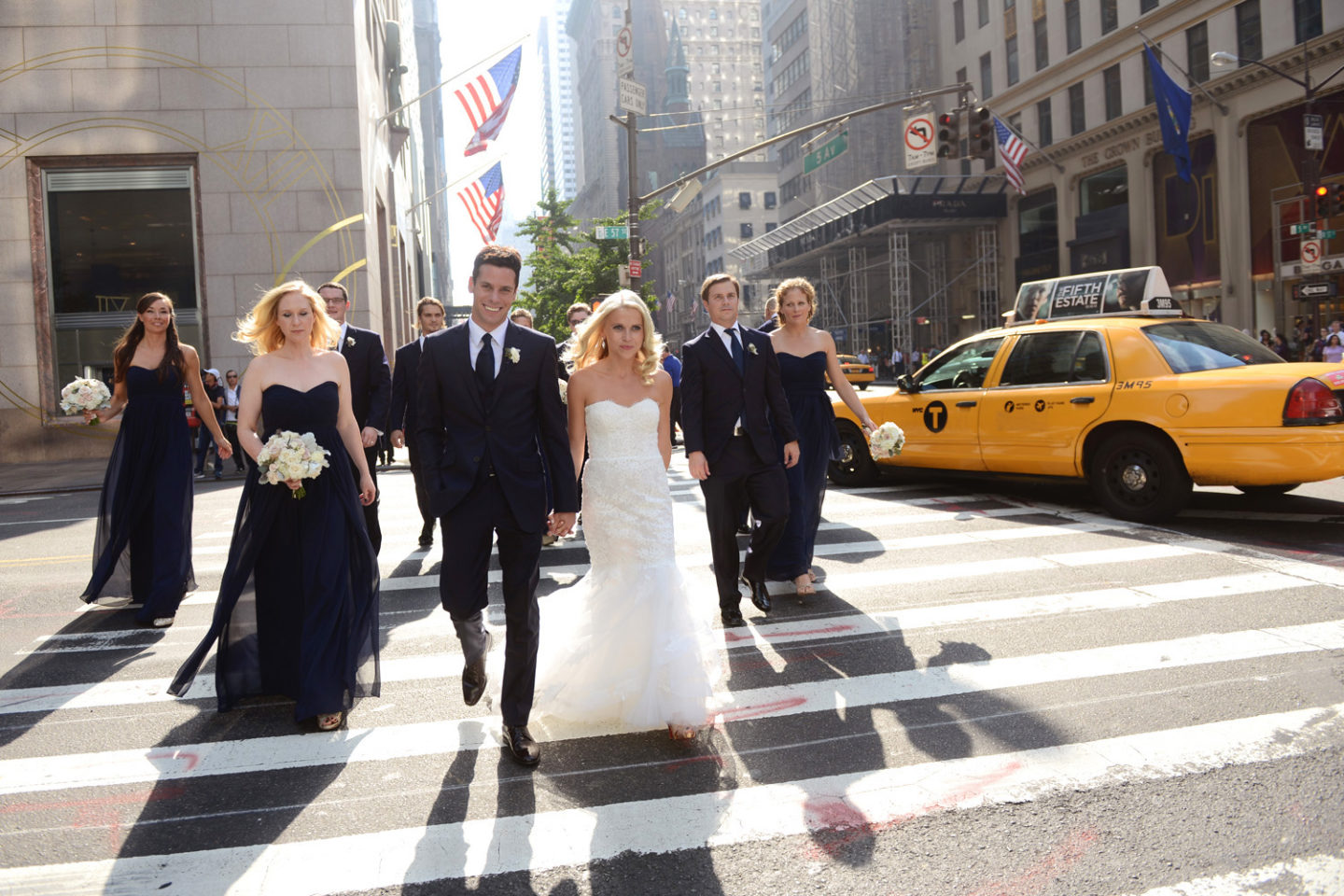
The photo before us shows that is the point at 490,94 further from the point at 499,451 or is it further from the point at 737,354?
the point at 499,451

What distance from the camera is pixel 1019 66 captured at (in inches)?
1658

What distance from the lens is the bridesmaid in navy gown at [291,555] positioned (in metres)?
4.57

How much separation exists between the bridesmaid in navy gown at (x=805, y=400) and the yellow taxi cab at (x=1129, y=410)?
255 centimetres

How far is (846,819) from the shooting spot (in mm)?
3391

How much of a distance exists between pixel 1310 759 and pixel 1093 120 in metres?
38.7

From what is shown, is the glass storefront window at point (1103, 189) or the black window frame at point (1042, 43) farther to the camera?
the black window frame at point (1042, 43)

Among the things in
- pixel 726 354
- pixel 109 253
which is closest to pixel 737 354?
pixel 726 354

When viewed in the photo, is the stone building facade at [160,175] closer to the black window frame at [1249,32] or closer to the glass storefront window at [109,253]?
the glass storefront window at [109,253]

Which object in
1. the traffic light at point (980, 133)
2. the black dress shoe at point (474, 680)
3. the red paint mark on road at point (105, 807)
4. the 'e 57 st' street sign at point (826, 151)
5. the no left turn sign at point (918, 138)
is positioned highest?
the no left turn sign at point (918, 138)

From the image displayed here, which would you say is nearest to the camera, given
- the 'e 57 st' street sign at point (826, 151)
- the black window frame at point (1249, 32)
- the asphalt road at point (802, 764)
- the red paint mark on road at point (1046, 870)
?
the red paint mark on road at point (1046, 870)

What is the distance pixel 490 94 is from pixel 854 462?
56.8ft

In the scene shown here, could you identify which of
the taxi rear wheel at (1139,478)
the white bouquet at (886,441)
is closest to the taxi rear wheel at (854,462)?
the taxi rear wheel at (1139,478)

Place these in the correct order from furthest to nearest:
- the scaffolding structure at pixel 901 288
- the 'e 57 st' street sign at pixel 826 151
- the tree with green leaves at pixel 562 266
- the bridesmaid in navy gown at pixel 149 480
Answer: the scaffolding structure at pixel 901 288, the tree with green leaves at pixel 562 266, the 'e 57 st' street sign at pixel 826 151, the bridesmaid in navy gown at pixel 149 480

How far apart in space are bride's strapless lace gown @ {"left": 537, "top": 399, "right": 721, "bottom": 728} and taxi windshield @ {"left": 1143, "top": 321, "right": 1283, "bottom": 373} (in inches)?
230
